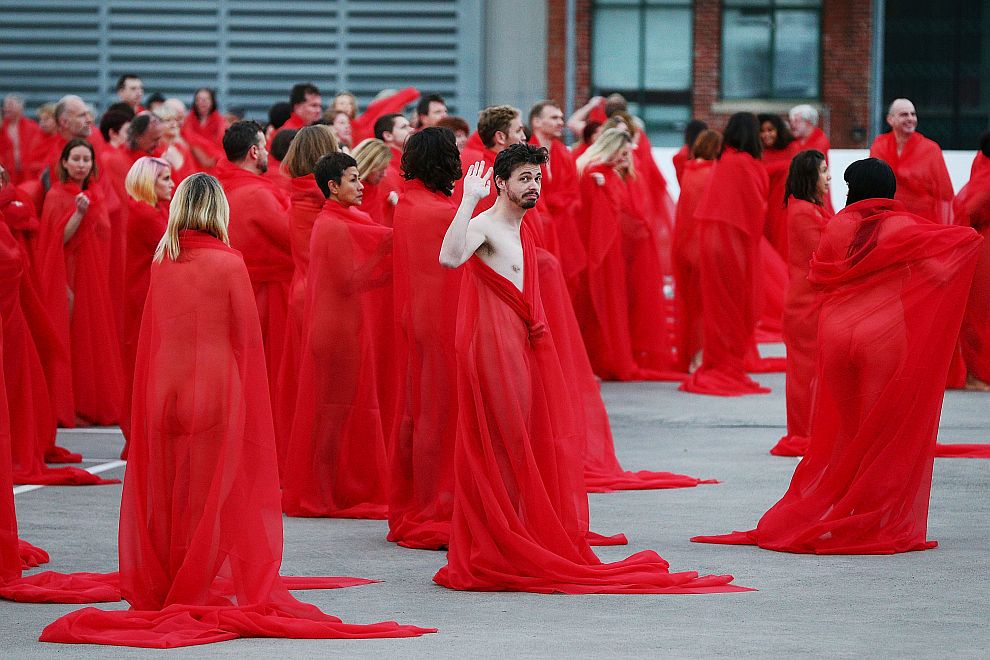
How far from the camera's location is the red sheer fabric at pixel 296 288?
30.8ft

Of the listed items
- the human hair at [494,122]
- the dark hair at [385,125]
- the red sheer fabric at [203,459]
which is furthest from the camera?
the dark hair at [385,125]

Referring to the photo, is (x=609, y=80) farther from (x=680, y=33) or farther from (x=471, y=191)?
(x=471, y=191)

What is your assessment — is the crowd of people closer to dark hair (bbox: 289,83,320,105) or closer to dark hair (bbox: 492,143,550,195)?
dark hair (bbox: 492,143,550,195)

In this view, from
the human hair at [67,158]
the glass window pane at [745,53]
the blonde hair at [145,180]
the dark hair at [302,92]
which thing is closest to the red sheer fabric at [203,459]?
the blonde hair at [145,180]

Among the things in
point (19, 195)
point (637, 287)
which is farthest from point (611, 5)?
point (19, 195)

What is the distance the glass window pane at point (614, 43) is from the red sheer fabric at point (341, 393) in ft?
65.6

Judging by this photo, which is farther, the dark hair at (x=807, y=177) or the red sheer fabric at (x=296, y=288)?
the dark hair at (x=807, y=177)

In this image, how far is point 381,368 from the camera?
9.15 metres

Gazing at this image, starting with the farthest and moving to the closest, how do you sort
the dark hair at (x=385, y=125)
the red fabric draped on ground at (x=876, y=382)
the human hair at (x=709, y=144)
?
the human hair at (x=709, y=144) < the dark hair at (x=385, y=125) < the red fabric draped on ground at (x=876, y=382)

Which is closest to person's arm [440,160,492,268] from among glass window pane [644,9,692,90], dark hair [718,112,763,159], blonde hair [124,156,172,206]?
blonde hair [124,156,172,206]

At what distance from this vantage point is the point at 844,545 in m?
7.71

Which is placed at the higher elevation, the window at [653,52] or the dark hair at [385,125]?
the window at [653,52]

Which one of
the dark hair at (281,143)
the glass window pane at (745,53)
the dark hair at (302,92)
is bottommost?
the dark hair at (281,143)

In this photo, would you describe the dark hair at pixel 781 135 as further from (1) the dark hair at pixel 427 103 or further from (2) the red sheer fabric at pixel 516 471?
(2) the red sheer fabric at pixel 516 471
